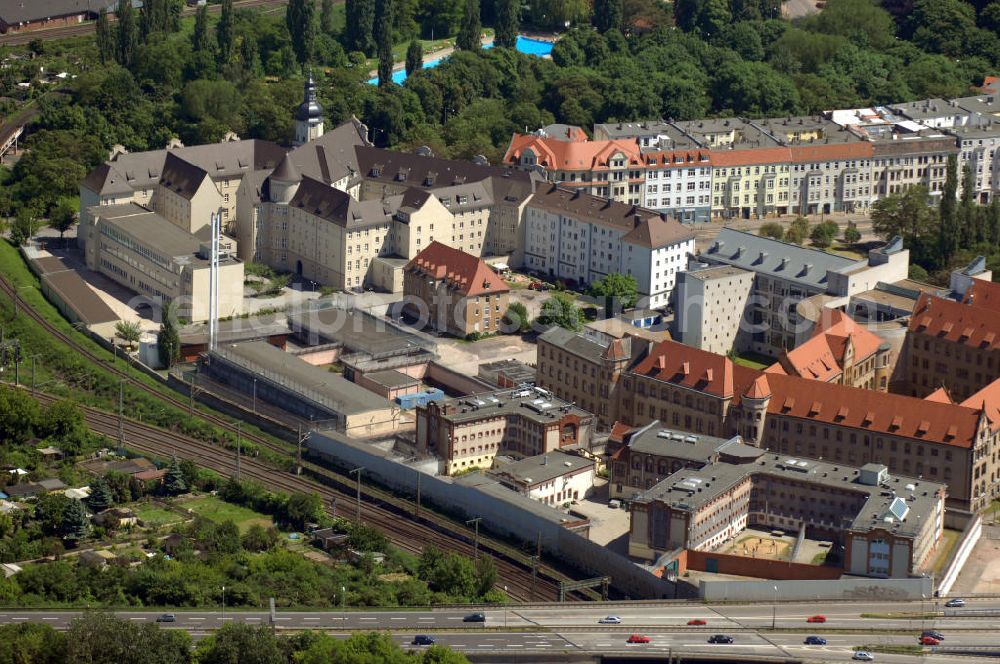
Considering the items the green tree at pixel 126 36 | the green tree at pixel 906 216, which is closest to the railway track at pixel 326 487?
the green tree at pixel 126 36

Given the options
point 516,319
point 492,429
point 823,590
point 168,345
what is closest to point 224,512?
point 492,429

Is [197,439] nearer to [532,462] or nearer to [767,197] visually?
[532,462]

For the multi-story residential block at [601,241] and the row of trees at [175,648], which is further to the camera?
the multi-story residential block at [601,241]

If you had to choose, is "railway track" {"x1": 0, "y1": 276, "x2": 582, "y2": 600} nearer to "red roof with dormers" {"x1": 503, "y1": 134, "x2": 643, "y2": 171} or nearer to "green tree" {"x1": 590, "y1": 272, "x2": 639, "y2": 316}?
"green tree" {"x1": 590, "y1": 272, "x2": 639, "y2": 316}

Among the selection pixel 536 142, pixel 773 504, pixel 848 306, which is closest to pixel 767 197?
pixel 536 142

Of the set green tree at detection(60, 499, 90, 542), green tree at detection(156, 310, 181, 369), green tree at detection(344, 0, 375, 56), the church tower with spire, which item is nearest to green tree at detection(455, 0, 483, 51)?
green tree at detection(344, 0, 375, 56)

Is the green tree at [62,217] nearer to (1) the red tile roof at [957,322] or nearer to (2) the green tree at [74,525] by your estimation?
(2) the green tree at [74,525]
